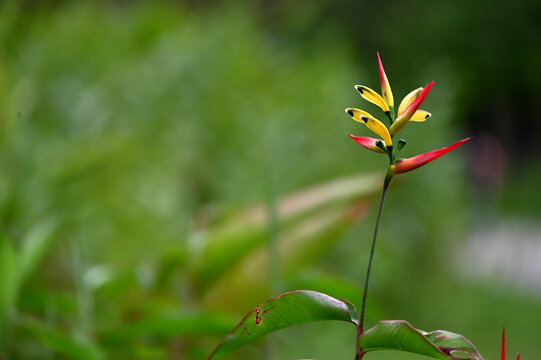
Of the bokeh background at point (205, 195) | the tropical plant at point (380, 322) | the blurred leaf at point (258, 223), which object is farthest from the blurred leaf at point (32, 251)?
the tropical plant at point (380, 322)

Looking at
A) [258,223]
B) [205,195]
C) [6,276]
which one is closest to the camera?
[6,276]

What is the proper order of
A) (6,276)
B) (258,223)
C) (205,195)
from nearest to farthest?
(6,276)
(258,223)
(205,195)

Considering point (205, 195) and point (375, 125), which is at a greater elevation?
point (375, 125)

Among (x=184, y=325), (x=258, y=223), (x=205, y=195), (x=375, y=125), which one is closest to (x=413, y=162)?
(x=375, y=125)

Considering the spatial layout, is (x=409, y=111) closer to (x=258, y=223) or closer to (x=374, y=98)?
(x=374, y=98)

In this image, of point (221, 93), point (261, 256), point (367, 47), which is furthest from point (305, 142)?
point (367, 47)

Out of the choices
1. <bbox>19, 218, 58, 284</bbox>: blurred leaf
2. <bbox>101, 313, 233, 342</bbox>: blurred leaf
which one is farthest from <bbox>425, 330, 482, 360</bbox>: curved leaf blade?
<bbox>19, 218, 58, 284</bbox>: blurred leaf

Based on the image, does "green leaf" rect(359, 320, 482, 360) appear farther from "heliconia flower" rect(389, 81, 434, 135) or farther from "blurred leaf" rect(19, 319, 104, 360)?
"blurred leaf" rect(19, 319, 104, 360)
